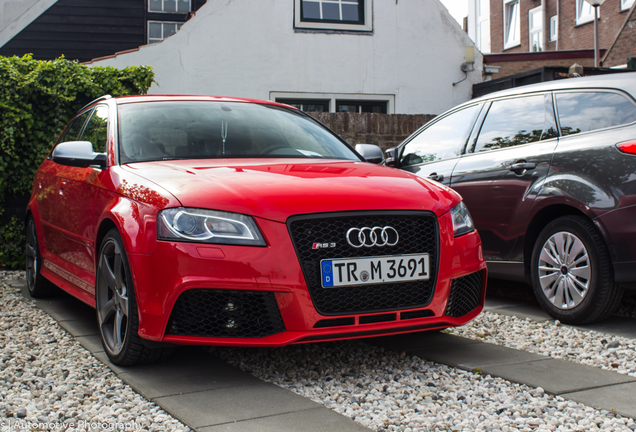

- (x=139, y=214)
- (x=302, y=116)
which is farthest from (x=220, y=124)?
(x=139, y=214)

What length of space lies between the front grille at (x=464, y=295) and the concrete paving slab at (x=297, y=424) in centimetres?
101

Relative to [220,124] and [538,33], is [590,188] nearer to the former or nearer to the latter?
[220,124]

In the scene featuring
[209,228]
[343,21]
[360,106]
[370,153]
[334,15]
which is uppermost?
[334,15]

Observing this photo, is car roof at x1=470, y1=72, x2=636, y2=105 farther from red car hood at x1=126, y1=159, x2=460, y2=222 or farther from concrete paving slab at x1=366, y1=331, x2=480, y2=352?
concrete paving slab at x1=366, y1=331, x2=480, y2=352

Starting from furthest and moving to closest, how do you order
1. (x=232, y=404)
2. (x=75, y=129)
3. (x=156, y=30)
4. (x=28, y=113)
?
1. (x=156, y=30)
2. (x=28, y=113)
3. (x=75, y=129)
4. (x=232, y=404)

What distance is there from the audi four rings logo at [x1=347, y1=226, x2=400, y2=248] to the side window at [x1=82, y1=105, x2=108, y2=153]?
1.97 m

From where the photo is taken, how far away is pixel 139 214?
11.1 ft

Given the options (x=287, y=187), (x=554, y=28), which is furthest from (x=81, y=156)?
(x=554, y=28)

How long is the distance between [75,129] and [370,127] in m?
4.92

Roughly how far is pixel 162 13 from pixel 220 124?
13730mm

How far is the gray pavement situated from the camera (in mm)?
Result: 2801

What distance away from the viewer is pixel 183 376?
3449 mm

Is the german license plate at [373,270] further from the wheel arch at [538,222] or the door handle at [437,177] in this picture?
the door handle at [437,177]

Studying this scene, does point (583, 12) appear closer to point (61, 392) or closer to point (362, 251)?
point (362, 251)
